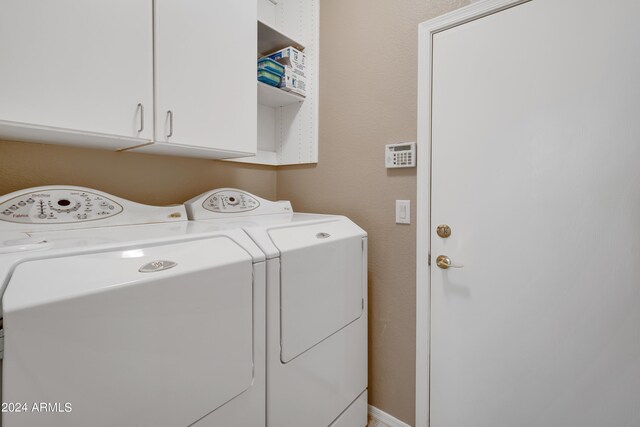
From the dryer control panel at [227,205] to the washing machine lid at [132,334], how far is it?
2.00ft

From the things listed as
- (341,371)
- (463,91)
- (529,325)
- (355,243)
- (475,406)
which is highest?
(463,91)

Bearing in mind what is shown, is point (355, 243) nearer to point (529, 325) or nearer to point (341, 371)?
point (341, 371)

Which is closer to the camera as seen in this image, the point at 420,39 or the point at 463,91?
the point at 463,91

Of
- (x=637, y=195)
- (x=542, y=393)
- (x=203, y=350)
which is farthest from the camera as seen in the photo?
(x=542, y=393)

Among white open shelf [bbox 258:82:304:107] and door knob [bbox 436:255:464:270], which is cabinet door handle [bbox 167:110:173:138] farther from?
door knob [bbox 436:255:464:270]

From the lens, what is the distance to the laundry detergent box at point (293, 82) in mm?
1862

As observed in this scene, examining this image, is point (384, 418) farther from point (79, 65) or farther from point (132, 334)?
point (79, 65)

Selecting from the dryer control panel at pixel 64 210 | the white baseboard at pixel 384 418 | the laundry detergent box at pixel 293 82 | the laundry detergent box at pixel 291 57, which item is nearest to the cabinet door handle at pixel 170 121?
the dryer control panel at pixel 64 210

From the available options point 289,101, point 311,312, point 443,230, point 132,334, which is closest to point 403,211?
point 443,230

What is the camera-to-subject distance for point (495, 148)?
4.41 ft

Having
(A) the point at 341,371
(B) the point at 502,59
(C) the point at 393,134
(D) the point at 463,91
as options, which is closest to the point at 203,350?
(A) the point at 341,371

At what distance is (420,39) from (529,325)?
1.50 meters

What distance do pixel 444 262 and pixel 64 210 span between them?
1.70 metres

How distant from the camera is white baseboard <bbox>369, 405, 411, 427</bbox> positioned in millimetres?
1665
